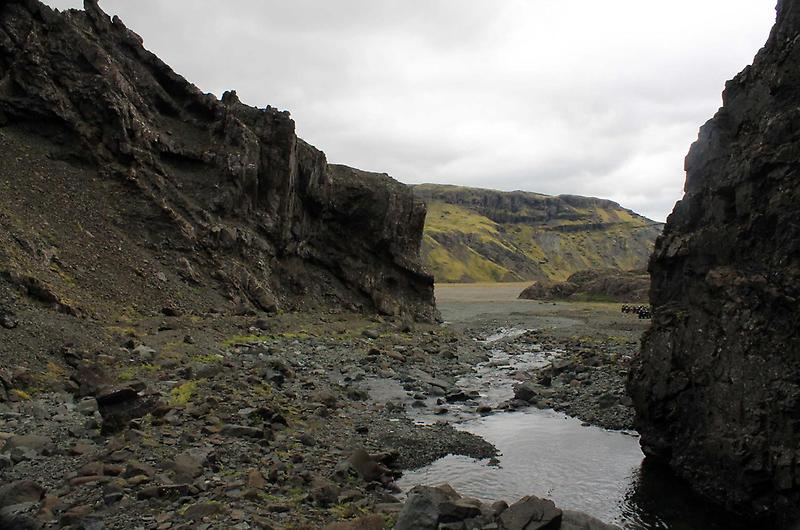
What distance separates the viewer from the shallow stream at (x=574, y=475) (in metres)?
16.4

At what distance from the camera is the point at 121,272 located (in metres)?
39.8

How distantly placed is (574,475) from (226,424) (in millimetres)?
12493

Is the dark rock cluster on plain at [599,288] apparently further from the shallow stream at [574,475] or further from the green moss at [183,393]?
the green moss at [183,393]

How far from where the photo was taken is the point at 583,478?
19.1 metres

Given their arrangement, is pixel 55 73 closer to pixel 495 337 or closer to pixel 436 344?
pixel 436 344

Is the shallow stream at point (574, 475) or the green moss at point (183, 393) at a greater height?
the green moss at point (183, 393)

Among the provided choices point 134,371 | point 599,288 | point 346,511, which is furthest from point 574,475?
point 599,288

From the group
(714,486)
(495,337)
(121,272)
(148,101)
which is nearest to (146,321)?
(121,272)

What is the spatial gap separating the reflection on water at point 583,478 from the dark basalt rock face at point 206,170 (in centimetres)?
3297

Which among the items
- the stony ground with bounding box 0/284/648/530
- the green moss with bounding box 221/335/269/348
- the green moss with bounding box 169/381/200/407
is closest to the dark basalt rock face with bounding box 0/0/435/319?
the green moss with bounding box 221/335/269/348

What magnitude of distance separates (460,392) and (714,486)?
15287 millimetres

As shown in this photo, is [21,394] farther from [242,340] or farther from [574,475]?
[574,475]

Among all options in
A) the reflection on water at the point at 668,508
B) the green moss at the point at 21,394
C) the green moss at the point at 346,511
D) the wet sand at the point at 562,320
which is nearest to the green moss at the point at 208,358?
the green moss at the point at 21,394

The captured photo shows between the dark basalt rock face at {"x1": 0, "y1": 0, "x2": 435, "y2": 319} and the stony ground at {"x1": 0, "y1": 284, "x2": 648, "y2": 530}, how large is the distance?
44.8ft
